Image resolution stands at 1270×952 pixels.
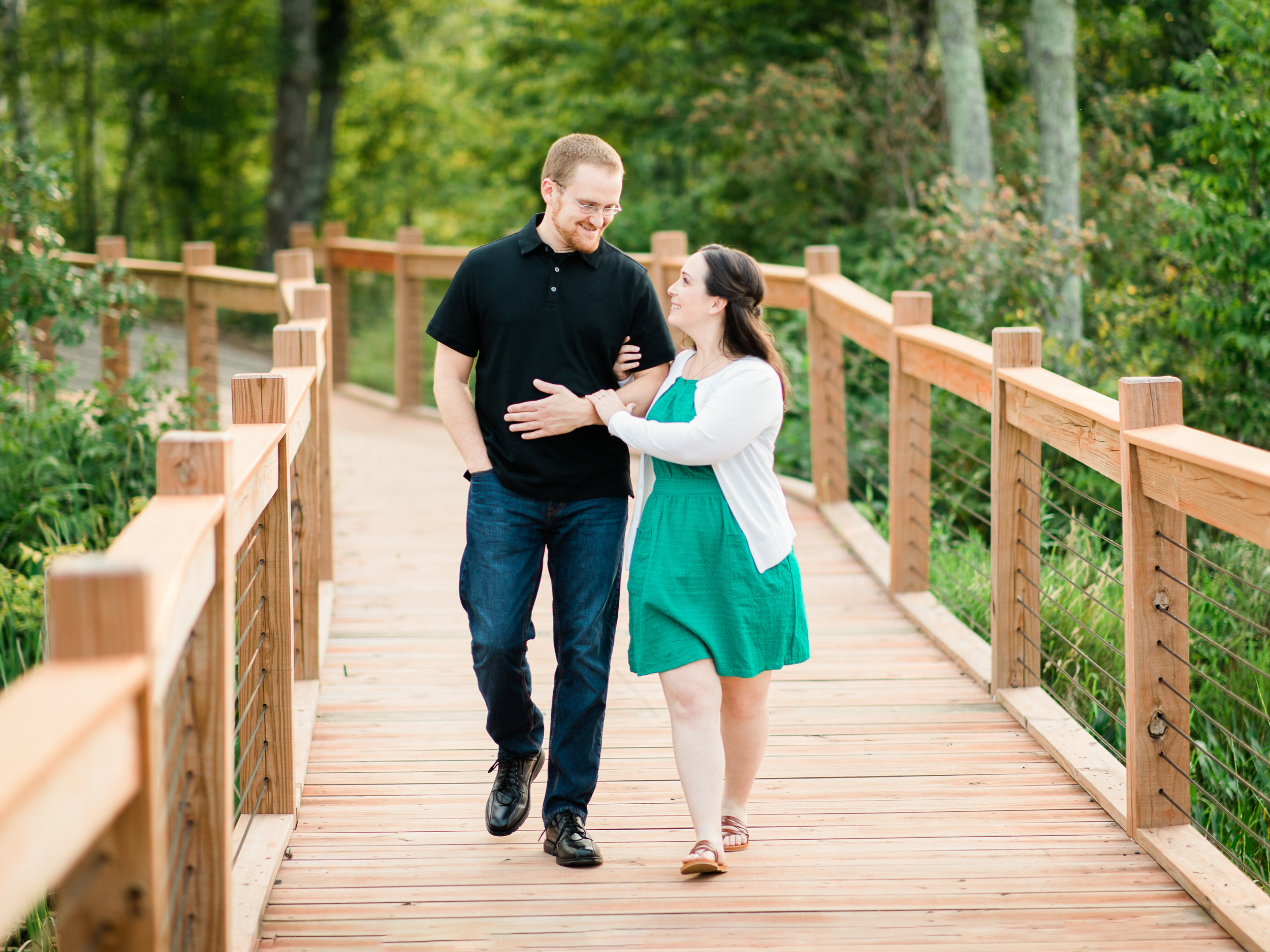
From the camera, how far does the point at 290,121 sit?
14.8m

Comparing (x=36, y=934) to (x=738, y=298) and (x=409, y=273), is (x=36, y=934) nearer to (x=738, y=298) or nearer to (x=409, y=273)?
(x=738, y=298)

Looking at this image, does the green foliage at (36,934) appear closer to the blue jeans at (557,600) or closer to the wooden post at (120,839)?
the blue jeans at (557,600)

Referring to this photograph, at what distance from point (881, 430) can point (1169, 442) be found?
212 inches

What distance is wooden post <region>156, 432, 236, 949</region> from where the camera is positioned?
7.36ft

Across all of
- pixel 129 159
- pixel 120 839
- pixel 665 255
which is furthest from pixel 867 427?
pixel 129 159

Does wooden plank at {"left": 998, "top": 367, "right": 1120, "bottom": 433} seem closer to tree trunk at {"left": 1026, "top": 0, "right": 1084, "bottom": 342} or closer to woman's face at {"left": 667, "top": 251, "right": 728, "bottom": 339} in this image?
woman's face at {"left": 667, "top": 251, "right": 728, "bottom": 339}

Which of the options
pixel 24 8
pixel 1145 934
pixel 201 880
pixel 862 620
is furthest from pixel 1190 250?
pixel 24 8

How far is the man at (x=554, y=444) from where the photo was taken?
303cm

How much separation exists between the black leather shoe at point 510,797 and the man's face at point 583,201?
126cm

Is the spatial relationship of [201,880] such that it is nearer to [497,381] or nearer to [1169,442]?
[497,381]

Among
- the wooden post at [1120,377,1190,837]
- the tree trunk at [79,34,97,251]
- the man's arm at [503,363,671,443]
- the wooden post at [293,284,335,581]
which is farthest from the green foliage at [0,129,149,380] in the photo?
the tree trunk at [79,34,97,251]

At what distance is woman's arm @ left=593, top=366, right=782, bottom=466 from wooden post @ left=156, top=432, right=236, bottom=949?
904 mm

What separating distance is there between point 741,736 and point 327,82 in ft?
49.8

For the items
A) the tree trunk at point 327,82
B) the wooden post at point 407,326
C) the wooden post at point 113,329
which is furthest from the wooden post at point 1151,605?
the tree trunk at point 327,82
